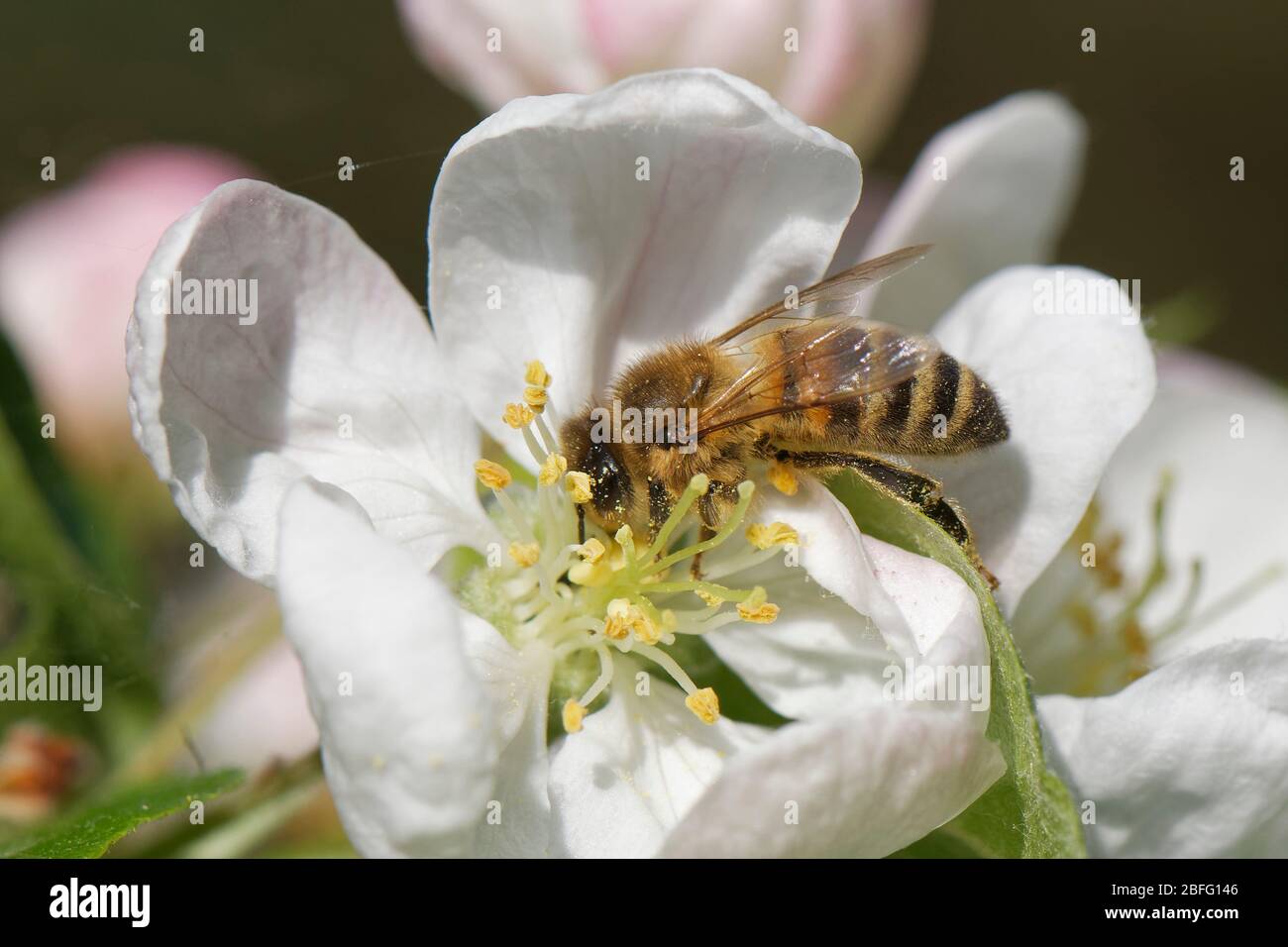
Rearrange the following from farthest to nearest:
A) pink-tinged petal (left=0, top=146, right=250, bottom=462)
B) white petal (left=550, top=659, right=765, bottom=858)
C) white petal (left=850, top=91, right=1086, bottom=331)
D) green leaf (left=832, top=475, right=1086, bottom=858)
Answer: pink-tinged petal (left=0, top=146, right=250, bottom=462)
white petal (left=850, top=91, right=1086, bottom=331)
white petal (left=550, top=659, right=765, bottom=858)
green leaf (left=832, top=475, right=1086, bottom=858)

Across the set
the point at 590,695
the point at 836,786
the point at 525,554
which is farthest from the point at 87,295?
the point at 836,786

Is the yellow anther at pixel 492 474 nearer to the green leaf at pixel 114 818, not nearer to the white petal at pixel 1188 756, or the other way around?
the green leaf at pixel 114 818

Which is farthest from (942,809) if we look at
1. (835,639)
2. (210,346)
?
(210,346)

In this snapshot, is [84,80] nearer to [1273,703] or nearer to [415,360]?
[415,360]

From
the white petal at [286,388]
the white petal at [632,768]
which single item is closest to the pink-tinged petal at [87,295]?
the white petal at [286,388]

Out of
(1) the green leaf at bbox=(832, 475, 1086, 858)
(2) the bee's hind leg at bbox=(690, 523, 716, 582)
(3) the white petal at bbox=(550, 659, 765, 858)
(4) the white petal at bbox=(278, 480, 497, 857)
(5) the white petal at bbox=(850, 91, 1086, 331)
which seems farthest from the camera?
(5) the white petal at bbox=(850, 91, 1086, 331)

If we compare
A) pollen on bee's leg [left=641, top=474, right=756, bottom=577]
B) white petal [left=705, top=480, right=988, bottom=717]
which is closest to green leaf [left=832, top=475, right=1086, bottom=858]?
white petal [left=705, top=480, right=988, bottom=717]

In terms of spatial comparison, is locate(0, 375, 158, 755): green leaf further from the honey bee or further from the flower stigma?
the honey bee
